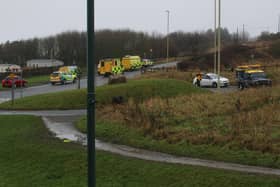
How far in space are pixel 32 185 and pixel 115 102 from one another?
14040mm

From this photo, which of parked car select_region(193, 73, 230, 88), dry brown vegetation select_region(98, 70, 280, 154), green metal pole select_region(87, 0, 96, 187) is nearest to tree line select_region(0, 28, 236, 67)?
parked car select_region(193, 73, 230, 88)

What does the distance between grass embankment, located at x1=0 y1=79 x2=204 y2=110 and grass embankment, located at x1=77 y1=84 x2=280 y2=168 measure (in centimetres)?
793

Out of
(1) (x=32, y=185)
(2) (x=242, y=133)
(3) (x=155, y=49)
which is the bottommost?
(1) (x=32, y=185)

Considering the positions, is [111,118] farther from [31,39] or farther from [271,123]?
[31,39]

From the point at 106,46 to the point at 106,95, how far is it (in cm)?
7964

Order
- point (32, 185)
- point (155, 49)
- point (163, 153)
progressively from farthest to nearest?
point (155, 49)
point (163, 153)
point (32, 185)

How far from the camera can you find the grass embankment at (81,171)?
25.7ft

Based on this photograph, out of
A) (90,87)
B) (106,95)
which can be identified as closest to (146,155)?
(90,87)

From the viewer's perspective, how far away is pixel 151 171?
879 cm

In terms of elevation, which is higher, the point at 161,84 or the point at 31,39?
the point at 31,39

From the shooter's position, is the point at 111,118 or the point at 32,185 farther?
the point at 111,118

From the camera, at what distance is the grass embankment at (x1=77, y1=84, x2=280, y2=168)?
10195mm

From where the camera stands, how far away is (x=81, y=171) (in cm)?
944

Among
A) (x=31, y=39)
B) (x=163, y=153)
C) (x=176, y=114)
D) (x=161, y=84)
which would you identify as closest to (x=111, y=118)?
(x=176, y=114)
